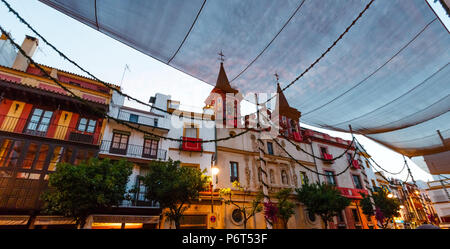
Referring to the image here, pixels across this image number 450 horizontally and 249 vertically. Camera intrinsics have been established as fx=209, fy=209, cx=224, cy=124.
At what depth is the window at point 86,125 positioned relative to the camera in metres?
16.5

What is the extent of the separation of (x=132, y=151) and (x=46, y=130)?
6.11 meters

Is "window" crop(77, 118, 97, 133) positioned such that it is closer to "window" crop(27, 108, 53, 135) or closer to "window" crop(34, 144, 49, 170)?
"window" crop(27, 108, 53, 135)

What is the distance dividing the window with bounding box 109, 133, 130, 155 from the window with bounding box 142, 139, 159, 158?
1.48 metres

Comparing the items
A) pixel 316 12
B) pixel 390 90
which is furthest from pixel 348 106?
pixel 316 12

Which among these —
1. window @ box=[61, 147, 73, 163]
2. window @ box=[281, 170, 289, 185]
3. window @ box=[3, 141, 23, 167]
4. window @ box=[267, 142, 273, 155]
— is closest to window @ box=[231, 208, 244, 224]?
window @ box=[281, 170, 289, 185]

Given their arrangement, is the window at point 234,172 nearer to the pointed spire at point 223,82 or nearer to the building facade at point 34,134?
the building facade at point 34,134

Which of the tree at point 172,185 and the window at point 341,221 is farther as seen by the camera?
the window at point 341,221

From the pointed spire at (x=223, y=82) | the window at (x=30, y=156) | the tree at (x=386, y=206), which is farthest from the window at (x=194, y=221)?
the tree at (x=386, y=206)

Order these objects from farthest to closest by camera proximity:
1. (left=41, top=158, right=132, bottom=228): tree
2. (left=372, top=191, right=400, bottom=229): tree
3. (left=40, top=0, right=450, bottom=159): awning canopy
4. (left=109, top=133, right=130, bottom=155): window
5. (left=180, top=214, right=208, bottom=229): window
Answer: (left=372, top=191, right=400, bottom=229): tree
(left=109, top=133, right=130, bottom=155): window
(left=180, top=214, right=208, bottom=229): window
(left=41, top=158, right=132, bottom=228): tree
(left=40, top=0, right=450, bottom=159): awning canopy

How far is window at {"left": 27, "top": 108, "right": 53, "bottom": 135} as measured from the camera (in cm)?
1510

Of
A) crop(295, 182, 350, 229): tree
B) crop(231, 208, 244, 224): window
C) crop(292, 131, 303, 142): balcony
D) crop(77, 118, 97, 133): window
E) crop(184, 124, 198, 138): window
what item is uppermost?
crop(292, 131, 303, 142): balcony

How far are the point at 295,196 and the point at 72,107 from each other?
2182 cm

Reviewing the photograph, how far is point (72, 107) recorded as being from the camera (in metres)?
16.6

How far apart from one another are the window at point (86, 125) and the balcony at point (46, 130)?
31cm
